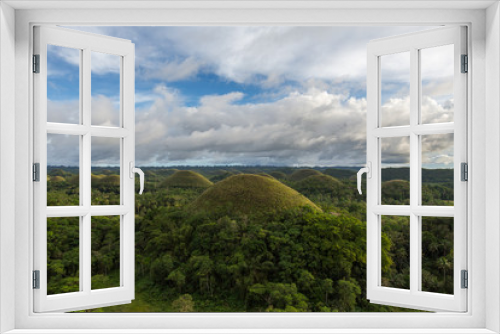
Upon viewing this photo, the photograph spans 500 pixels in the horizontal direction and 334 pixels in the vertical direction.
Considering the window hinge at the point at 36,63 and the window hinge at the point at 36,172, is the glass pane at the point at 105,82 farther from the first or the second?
the window hinge at the point at 36,172

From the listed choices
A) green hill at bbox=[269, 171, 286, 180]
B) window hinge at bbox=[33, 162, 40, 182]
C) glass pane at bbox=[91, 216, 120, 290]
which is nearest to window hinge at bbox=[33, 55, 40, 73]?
window hinge at bbox=[33, 162, 40, 182]

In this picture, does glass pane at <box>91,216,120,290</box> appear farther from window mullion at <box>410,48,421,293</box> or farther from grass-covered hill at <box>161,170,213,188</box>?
window mullion at <box>410,48,421,293</box>

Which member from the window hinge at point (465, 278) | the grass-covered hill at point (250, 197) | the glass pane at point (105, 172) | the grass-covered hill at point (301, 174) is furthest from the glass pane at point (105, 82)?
the window hinge at point (465, 278)

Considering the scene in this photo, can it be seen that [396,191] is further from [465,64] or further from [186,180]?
[186,180]

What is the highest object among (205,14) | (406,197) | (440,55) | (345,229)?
(440,55)

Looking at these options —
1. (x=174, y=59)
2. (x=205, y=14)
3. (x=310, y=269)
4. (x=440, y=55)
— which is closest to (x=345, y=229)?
(x=310, y=269)

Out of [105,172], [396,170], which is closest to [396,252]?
[396,170]

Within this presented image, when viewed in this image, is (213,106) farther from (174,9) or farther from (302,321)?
(302,321)
